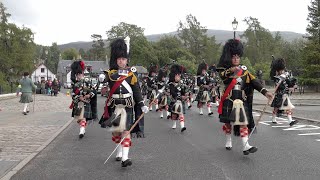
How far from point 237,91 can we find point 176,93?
4502 mm

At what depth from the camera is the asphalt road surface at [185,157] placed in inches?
256

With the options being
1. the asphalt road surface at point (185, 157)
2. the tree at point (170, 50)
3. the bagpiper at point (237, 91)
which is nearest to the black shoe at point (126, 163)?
the asphalt road surface at point (185, 157)

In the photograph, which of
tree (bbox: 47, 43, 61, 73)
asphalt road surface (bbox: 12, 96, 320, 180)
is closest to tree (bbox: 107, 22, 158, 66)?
tree (bbox: 47, 43, 61, 73)

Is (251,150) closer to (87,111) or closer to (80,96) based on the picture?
(87,111)

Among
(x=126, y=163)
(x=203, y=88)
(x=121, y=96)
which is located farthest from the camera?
(x=203, y=88)

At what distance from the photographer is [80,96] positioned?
35.3 ft

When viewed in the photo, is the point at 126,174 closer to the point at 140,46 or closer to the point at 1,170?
the point at 1,170

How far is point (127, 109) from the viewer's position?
24.1ft

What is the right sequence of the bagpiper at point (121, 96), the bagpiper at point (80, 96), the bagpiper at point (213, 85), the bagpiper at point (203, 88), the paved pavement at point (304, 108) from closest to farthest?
1. the bagpiper at point (121, 96)
2. the bagpiper at point (80, 96)
3. the paved pavement at point (304, 108)
4. the bagpiper at point (203, 88)
5. the bagpiper at point (213, 85)

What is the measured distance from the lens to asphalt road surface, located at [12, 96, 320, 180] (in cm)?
651

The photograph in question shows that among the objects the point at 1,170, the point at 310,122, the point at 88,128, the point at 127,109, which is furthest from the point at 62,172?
the point at 310,122

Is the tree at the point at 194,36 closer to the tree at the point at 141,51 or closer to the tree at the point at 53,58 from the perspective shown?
the tree at the point at 141,51

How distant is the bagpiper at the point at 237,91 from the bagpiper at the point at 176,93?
373 centimetres

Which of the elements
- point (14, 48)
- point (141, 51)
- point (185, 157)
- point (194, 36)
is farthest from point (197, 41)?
point (185, 157)
